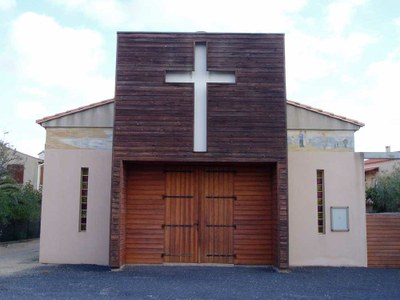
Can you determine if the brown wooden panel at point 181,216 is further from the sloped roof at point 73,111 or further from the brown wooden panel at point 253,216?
the sloped roof at point 73,111

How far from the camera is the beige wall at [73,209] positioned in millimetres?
14359

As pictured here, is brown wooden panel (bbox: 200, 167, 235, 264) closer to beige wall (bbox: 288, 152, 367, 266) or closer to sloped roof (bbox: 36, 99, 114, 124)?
beige wall (bbox: 288, 152, 367, 266)

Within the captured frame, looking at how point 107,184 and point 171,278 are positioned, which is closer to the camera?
point 171,278

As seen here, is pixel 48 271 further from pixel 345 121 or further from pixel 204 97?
pixel 345 121

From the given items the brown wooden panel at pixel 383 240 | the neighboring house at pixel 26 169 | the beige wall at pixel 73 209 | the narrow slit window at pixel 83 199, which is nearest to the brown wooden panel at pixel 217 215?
the beige wall at pixel 73 209

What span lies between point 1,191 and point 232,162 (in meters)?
14.4

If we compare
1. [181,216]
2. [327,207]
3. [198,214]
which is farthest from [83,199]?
[327,207]

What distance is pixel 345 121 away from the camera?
14680 mm

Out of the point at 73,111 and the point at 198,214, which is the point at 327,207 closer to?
the point at 198,214

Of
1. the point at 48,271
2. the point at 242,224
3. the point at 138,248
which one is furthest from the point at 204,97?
the point at 48,271

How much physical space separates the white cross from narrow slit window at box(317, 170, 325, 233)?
13.0 feet

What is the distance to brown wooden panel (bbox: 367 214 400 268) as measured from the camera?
46.4ft

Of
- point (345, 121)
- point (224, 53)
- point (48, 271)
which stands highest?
point (224, 53)

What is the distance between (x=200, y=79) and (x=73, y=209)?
5.38 meters
